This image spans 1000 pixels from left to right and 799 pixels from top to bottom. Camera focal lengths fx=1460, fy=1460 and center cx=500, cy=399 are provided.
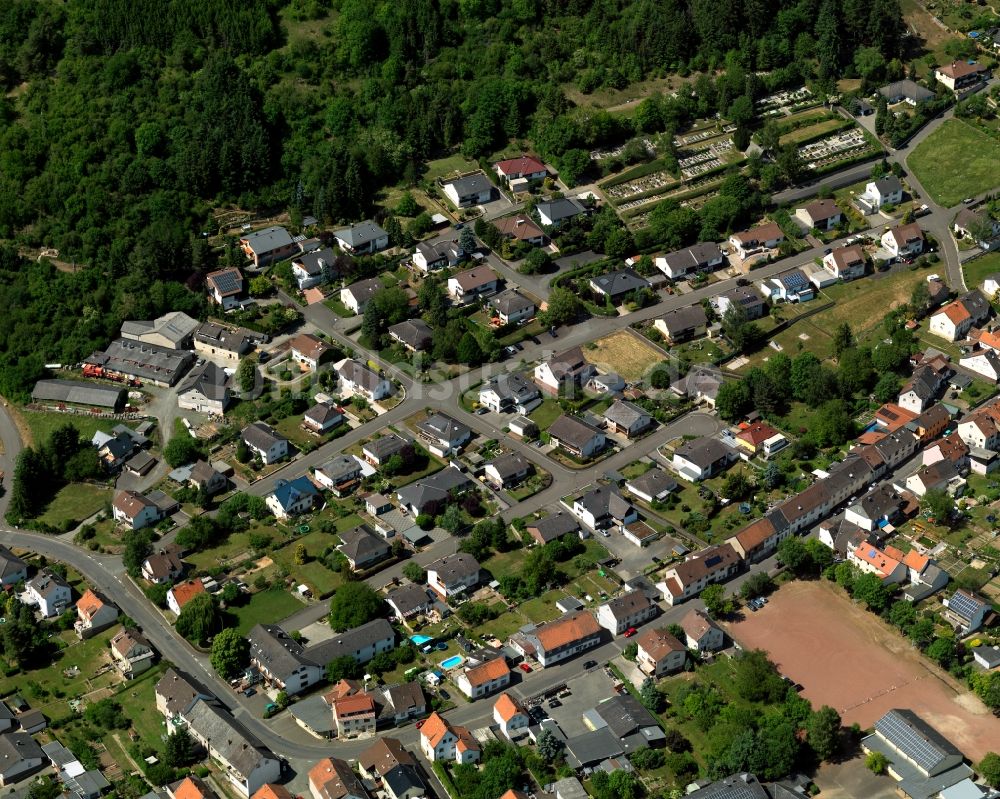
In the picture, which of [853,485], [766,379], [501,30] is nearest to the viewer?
[853,485]

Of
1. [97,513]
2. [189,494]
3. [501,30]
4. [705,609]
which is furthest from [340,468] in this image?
[501,30]

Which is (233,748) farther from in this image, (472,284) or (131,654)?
(472,284)

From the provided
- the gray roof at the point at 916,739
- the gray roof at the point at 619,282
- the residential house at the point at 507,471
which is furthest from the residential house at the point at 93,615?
the gray roof at the point at 619,282

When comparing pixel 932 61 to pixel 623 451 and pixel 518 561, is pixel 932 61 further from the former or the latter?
pixel 518 561

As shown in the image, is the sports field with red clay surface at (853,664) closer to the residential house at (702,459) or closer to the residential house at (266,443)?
the residential house at (702,459)

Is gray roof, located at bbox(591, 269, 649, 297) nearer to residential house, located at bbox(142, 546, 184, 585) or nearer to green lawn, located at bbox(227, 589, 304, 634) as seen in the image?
green lawn, located at bbox(227, 589, 304, 634)

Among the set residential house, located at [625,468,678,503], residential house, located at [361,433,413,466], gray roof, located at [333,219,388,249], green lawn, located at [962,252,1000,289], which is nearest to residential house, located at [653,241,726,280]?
green lawn, located at [962,252,1000,289]
